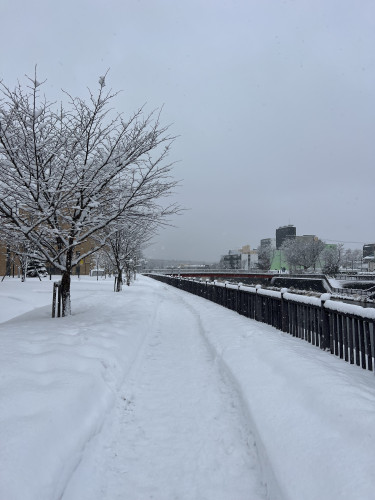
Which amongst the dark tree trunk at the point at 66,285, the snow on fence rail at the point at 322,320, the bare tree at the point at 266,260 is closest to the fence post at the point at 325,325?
the snow on fence rail at the point at 322,320

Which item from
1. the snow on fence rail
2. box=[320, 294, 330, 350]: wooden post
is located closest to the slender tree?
the snow on fence rail

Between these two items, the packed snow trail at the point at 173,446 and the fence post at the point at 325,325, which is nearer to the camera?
the packed snow trail at the point at 173,446

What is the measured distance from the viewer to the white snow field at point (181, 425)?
2.41 m

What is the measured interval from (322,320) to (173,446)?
4057 millimetres

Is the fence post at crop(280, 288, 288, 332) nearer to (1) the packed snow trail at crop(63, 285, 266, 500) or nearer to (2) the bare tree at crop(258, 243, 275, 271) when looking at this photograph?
(1) the packed snow trail at crop(63, 285, 266, 500)

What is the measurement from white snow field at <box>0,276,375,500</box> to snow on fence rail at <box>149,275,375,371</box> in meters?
0.32

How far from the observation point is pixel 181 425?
3.54 metres

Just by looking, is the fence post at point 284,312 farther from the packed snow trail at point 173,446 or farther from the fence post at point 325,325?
the packed snow trail at point 173,446

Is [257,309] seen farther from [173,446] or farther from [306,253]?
[306,253]

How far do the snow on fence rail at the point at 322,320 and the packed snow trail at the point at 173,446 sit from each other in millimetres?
2221

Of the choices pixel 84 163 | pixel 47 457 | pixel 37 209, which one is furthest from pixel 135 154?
pixel 47 457

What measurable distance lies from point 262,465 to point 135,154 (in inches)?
321

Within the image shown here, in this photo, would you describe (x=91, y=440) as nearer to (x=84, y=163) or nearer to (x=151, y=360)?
(x=151, y=360)

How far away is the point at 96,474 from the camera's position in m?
2.68
